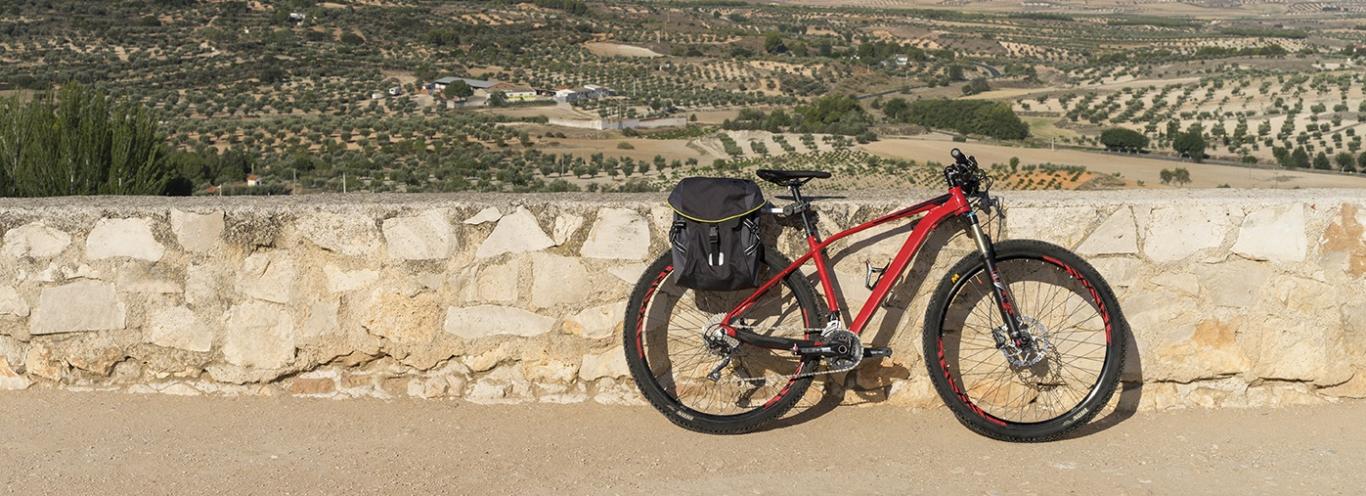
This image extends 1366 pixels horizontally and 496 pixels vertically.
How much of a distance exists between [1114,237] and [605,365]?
180 centimetres

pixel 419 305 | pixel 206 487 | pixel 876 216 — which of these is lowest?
pixel 206 487

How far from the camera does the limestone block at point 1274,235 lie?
174 inches

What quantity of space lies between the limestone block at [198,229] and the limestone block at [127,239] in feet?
0.27

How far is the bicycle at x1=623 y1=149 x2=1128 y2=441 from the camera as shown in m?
4.22

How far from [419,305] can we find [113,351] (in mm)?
1104

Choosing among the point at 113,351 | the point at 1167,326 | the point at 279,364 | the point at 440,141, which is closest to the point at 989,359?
the point at 1167,326

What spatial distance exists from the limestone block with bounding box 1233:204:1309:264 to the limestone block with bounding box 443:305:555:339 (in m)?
2.39

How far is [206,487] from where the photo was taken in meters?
3.88

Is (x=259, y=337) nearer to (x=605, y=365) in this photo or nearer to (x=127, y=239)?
(x=127, y=239)

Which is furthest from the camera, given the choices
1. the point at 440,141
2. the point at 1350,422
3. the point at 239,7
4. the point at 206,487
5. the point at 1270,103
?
the point at 239,7

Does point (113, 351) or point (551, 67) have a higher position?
point (113, 351)

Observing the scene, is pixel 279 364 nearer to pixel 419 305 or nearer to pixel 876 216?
pixel 419 305

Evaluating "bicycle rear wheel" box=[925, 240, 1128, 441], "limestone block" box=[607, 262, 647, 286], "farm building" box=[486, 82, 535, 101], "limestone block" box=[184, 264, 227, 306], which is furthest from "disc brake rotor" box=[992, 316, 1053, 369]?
"farm building" box=[486, 82, 535, 101]

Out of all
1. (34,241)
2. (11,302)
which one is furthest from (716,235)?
(11,302)
